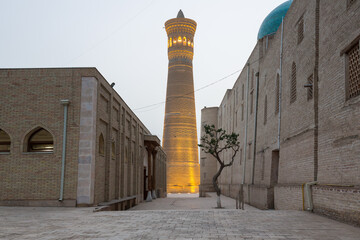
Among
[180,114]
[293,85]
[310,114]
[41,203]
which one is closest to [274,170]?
[293,85]

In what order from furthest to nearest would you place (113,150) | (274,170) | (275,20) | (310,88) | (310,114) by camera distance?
(275,20), (113,150), (274,170), (310,88), (310,114)

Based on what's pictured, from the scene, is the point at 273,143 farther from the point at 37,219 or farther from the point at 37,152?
the point at 37,219

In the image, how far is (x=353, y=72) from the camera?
30.0ft

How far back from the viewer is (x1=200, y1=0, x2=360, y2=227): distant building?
9008 mm

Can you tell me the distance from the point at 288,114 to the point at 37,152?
944 centimetres

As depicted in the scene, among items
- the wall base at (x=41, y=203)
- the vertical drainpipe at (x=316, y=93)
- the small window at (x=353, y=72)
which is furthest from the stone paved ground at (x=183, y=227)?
the wall base at (x=41, y=203)

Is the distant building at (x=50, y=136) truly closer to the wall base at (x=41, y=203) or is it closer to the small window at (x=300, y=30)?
the wall base at (x=41, y=203)

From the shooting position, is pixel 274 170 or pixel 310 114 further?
pixel 274 170

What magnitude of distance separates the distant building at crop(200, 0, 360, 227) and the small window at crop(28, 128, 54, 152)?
28.1 ft

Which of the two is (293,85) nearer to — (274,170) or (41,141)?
(274,170)

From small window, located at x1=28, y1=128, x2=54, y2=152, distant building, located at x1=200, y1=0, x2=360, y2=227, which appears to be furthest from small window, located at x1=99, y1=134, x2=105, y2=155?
distant building, located at x1=200, y1=0, x2=360, y2=227

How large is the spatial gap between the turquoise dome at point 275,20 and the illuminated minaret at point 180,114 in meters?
26.0

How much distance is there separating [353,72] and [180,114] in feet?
133

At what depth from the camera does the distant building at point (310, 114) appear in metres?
9.01
